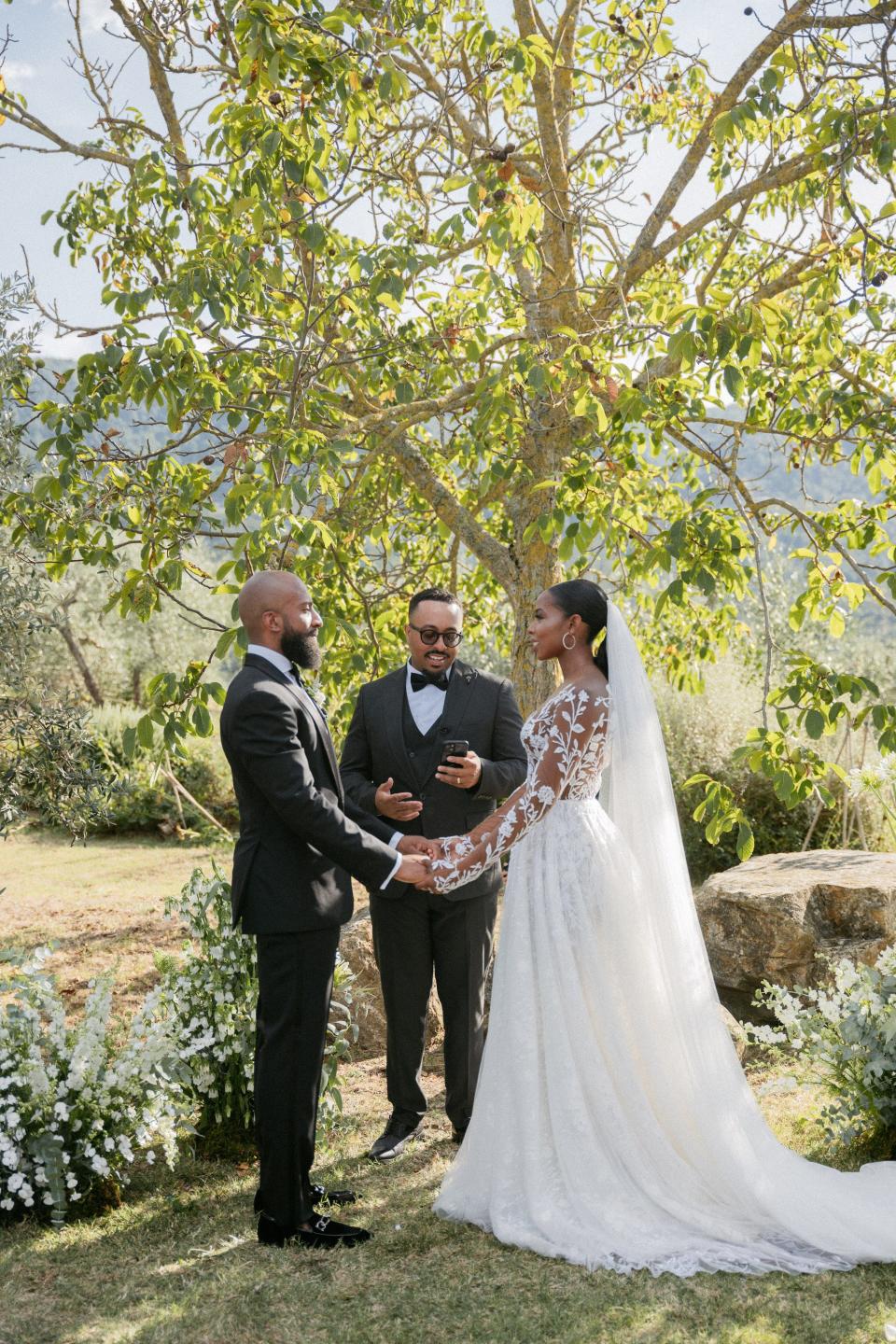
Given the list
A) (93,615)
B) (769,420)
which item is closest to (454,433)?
(769,420)

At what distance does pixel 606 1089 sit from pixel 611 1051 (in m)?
0.13

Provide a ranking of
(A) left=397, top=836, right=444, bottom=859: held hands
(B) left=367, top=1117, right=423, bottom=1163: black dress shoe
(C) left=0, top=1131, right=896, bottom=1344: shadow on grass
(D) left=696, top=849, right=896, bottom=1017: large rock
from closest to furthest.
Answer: (C) left=0, top=1131, right=896, bottom=1344: shadow on grass < (A) left=397, top=836, right=444, bottom=859: held hands < (B) left=367, top=1117, right=423, bottom=1163: black dress shoe < (D) left=696, top=849, right=896, bottom=1017: large rock

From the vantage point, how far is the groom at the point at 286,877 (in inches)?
142

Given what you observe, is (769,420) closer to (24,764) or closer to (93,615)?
(24,764)

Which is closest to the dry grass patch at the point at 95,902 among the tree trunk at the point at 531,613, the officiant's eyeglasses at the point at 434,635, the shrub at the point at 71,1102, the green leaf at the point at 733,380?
the shrub at the point at 71,1102

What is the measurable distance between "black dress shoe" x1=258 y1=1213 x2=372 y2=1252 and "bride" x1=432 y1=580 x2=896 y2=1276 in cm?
33

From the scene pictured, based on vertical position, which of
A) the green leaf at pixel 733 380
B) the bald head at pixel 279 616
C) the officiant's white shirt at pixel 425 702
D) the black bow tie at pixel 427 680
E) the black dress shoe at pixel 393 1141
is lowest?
the black dress shoe at pixel 393 1141

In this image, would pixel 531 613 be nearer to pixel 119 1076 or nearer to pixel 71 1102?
pixel 119 1076

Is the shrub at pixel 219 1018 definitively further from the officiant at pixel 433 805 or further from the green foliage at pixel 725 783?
the green foliage at pixel 725 783

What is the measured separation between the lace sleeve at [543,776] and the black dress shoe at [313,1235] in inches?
47.1

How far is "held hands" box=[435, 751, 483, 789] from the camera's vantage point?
441cm

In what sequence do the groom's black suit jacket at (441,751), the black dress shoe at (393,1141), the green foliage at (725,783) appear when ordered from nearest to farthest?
the black dress shoe at (393,1141) < the groom's black suit jacket at (441,751) < the green foliage at (725,783)

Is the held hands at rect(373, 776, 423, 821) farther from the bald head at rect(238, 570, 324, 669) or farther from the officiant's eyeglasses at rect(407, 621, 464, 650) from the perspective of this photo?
the bald head at rect(238, 570, 324, 669)

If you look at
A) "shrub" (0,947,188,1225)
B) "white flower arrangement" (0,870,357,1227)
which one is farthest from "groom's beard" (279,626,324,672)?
"shrub" (0,947,188,1225)
